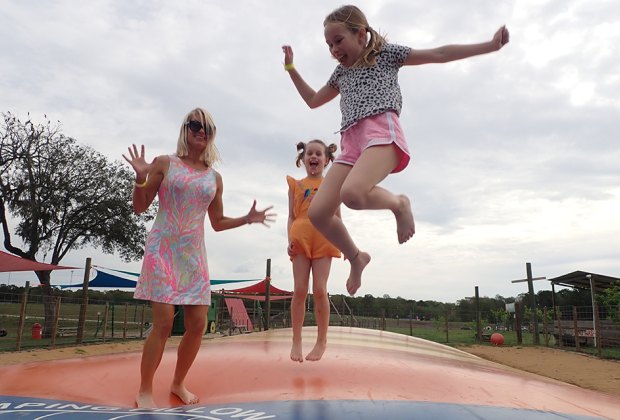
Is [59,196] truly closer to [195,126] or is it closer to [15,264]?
[15,264]

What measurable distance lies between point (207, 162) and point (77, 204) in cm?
1606

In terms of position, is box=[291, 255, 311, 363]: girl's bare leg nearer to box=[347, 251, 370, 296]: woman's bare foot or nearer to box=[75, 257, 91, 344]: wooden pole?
box=[347, 251, 370, 296]: woman's bare foot

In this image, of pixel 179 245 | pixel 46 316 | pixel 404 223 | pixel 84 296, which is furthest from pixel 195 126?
pixel 46 316

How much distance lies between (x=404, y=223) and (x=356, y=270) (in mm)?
467

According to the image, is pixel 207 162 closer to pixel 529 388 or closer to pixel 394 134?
pixel 394 134

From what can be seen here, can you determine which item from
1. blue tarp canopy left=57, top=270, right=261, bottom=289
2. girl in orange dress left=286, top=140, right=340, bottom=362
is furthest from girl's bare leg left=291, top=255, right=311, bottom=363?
blue tarp canopy left=57, top=270, right=261, bottom=289

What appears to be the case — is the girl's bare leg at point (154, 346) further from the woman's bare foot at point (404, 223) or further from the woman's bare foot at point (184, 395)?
the woman's bare foot at point (404, 223)

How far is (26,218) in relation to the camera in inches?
630

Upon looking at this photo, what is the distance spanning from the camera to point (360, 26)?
2.38 meters

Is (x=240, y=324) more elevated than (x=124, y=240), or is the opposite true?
(x=124, y=240)

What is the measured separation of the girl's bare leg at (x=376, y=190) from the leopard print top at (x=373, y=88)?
25cm

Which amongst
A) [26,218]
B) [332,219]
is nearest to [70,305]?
[26,218]

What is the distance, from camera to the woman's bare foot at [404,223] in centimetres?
223

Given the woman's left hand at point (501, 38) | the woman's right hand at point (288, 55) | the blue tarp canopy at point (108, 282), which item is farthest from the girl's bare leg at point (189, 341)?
the blue tarp canopy at point (108, 282)
